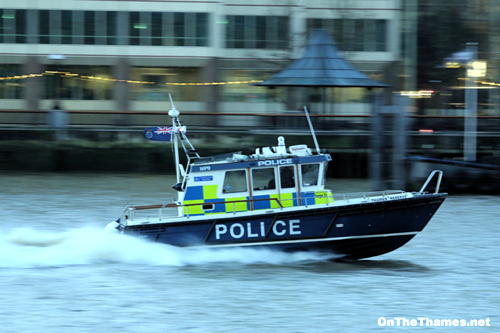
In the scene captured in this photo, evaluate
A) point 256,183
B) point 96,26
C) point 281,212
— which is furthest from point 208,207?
point 96,26

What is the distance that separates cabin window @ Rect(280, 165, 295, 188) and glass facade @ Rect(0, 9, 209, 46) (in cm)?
3327

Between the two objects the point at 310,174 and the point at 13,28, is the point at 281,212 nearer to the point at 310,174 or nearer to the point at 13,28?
the point at 310,174

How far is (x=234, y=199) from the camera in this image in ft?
47.2

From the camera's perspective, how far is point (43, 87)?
47.4 metres

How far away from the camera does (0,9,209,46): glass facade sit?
4644 centimetres

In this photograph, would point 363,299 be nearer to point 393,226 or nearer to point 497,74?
point 393,226

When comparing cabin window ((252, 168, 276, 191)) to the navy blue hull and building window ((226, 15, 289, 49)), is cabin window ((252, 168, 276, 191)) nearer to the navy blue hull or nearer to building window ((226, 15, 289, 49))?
the navy blue hull

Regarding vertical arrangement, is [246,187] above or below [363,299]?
above

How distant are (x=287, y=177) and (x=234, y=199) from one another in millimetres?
1096

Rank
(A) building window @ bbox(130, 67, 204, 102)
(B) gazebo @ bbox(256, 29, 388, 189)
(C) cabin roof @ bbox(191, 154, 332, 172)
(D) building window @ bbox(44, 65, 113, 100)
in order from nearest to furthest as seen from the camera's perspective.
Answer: (C) cabin roof @ bbox(191, 154, 332, 172) < (B) gazebo @ bbox(256, 29, 388, 189) < (D) building window @ bbox(44, 65, 113, 100) < (A) building window @ bbox(130, 67, 204, 102)

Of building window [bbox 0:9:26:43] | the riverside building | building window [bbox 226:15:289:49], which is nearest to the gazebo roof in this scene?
the riverside building

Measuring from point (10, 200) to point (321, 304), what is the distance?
49.9 feet

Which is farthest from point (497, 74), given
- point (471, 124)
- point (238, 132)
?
point (238, 132)

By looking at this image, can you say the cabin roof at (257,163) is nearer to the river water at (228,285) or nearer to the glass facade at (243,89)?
the river water at (228,285)
